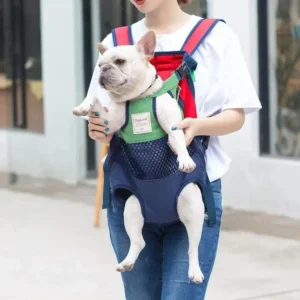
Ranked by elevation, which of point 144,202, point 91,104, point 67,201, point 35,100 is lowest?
point 67,201

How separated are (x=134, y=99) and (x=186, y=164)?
0.29 metres

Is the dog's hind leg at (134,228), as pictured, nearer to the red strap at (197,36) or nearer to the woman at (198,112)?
the woman at (198,112)

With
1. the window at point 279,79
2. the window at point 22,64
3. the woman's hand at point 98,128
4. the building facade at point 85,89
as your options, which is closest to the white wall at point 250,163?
the building facade at point 85,89

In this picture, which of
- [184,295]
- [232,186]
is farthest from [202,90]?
[232,186]

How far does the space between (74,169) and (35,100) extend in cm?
117

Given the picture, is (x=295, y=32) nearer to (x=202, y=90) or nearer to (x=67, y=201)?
(x=67, y=201)

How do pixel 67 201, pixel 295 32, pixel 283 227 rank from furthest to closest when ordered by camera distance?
pixel 67 201, pixel 295 32, pixel 283 227

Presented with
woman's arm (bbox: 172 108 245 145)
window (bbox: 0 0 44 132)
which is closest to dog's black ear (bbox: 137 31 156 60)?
woman's arm (bbox: 172 108 245 145)

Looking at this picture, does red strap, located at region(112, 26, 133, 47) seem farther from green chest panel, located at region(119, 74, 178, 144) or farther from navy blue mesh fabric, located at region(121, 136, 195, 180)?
navy blue mesh fabric, located at region(121, 136, 195, 180)

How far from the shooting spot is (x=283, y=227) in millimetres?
7934

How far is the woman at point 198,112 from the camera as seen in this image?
3.20 meters

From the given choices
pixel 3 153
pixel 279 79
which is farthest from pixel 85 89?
pixel 279 79

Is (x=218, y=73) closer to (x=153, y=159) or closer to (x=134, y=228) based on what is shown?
(x=153, y=159)

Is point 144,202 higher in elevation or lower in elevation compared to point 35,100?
higher
